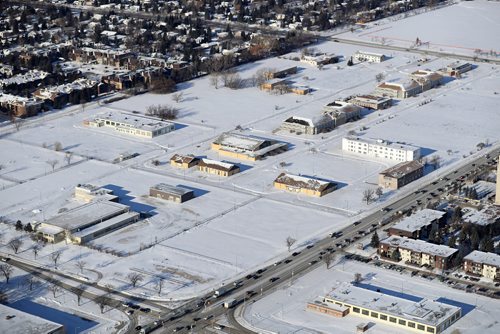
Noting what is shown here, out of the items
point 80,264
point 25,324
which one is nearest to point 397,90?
point 80,264

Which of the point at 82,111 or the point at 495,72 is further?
the point at 495,72

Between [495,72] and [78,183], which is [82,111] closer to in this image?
[78,183]

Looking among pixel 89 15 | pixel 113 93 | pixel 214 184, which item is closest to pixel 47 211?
pixel 214 184

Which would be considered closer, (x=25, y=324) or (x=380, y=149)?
(x=25, y=324)

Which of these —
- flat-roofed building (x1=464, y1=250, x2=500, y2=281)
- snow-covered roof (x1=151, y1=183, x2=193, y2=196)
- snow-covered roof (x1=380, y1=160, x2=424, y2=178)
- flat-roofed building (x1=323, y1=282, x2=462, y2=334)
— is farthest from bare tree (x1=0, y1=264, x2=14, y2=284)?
snow-covered roof (x1=380, y1=160, x2=424, y2=178)

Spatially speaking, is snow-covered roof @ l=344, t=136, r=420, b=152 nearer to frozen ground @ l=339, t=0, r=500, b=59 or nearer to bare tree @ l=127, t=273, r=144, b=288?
bare tree @ l=127, t=273, r=144, b=288

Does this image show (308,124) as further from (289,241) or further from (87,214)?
(87,214)

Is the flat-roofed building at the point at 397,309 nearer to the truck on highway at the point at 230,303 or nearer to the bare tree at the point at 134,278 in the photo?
the truck on highway at the point at 230,303
